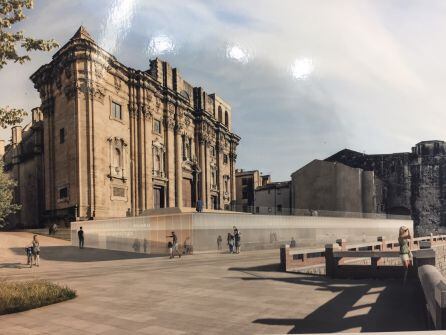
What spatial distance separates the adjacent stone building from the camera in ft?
267

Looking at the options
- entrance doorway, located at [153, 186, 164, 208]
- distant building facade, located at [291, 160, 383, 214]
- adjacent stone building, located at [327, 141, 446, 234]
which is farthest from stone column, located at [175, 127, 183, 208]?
adjacent stone building, located at [327, 141, 446, 234]

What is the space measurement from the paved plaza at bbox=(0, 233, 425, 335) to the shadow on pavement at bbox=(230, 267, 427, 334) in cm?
2

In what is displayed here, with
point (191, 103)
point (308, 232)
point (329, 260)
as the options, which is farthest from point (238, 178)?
point (329, 260)

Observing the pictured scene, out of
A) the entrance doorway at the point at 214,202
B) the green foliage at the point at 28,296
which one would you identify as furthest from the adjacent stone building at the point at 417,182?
the green foliage at the point at 28,296

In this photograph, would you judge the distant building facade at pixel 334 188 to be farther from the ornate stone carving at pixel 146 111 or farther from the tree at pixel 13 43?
the tree at pixel 13 43

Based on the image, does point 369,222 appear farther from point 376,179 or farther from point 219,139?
point 219,139

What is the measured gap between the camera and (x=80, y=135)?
43.9m

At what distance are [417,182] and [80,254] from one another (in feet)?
232

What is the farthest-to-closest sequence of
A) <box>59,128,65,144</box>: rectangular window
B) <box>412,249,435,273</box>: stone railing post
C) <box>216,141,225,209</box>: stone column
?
<box>216,141,225,209</box>: stone column → <box>59,128,65,144</box>: rectangular window → <box>412,249,435,273</box>: stone railing post

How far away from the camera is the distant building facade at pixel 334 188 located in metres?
70.0

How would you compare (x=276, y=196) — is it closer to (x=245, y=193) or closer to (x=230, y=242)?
(x=245, y=193)

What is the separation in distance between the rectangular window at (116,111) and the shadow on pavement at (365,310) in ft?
127

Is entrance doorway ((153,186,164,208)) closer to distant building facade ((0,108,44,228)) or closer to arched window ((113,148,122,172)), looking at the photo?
arched window ((113,148,122,172))

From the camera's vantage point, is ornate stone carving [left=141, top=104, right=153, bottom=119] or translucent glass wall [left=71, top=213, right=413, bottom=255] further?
ornate stone carving [left=141, top=104, right=153, bottom=119]
